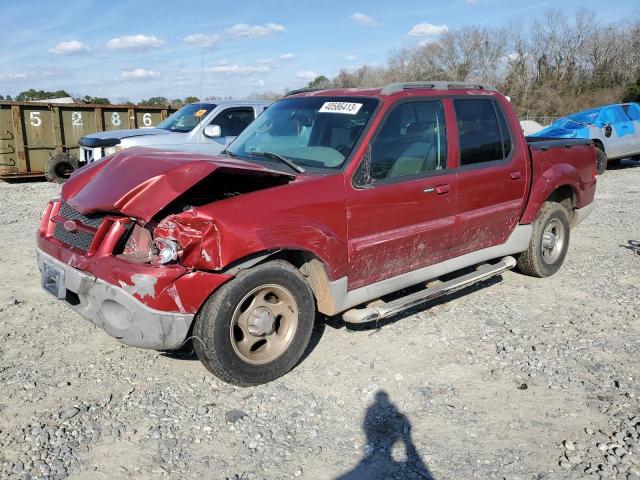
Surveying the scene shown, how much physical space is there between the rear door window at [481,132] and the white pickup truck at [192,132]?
17.8 ft

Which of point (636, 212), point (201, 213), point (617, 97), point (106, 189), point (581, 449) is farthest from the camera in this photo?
point (617, 97)

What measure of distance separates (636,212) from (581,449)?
786 centimetres

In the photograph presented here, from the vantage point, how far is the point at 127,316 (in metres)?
3.46

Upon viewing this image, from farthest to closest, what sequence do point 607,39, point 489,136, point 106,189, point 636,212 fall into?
point 607,39 → point 636,212 → point 489,136 → point 106,189

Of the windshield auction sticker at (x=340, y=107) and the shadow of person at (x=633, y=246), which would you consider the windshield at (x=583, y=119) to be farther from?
the windshield auction sticker at (x=340, y=107)

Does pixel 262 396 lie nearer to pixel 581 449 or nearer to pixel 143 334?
pixel 143 334

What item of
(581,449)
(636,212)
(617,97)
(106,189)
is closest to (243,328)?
(106,189)

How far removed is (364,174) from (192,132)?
6.41 metres

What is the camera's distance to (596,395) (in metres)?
3.73

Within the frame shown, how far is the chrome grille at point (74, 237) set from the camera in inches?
151

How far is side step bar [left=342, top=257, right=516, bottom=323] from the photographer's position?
4156 mm

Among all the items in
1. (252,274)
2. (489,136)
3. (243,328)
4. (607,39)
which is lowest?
(243,328)

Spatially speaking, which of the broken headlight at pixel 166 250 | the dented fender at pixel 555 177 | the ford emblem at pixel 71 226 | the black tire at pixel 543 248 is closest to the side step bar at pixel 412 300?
the black tire at pixel 543 248

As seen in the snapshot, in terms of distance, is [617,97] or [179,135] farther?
[617,97]
